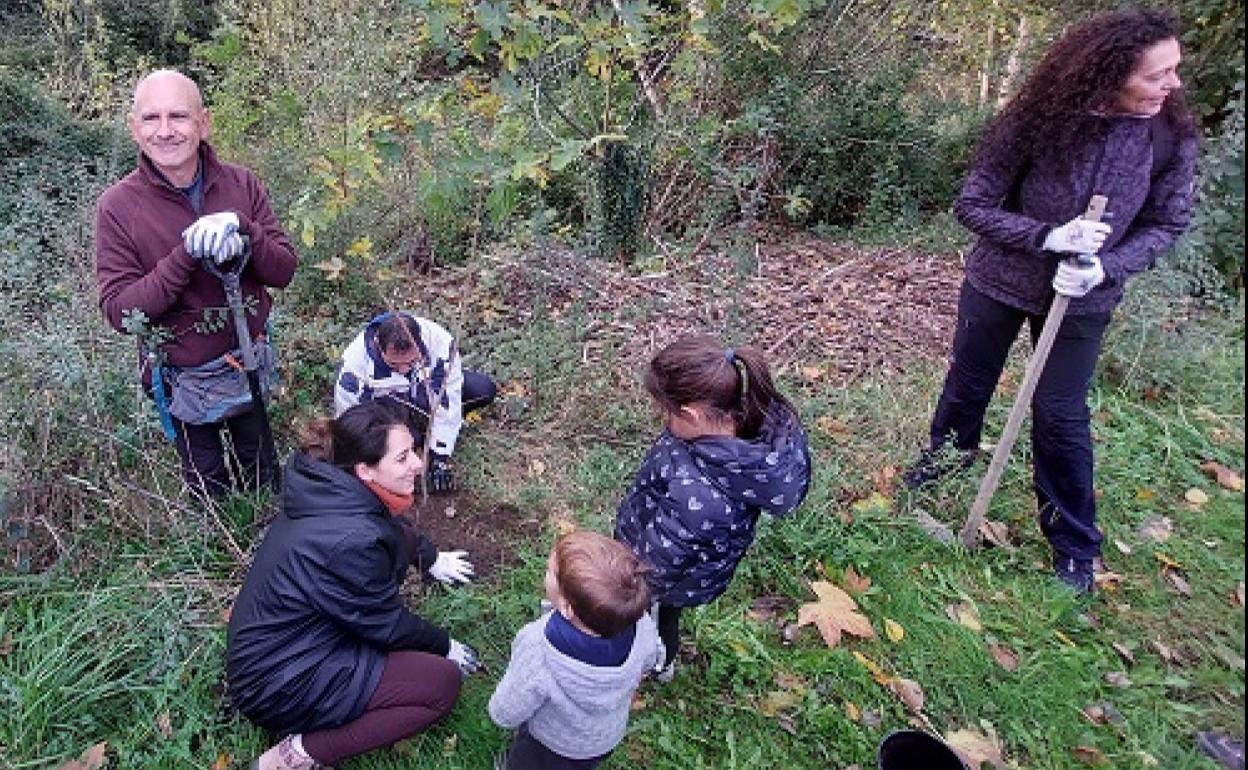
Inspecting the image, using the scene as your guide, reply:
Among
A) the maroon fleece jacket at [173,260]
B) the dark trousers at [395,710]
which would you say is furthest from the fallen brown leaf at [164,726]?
the maroon fleece jacket at [173,260]

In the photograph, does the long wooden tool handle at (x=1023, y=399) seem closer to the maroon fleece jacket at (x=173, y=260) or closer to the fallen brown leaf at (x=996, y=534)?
the fallen brown leaf at (x=996, y=534)

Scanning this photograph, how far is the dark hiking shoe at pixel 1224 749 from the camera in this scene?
4.00 feet

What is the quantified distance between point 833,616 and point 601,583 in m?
1.28

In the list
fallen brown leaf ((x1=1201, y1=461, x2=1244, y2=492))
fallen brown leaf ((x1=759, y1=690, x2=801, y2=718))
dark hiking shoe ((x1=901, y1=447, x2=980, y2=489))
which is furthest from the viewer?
dark hiking shoe ((x1=901, y1=447, x2=980, y2=489))

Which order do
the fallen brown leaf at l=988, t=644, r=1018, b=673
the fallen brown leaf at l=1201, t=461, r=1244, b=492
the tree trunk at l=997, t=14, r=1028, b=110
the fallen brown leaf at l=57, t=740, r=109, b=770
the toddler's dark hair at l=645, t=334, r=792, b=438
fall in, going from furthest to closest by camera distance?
1. the tree trunk at l=997, t=14, r=1028, b=110
2. the fallen brown leaf at l=988, t=644, r=1018, b=673
3. the fallen brown leaf at l=57, t=740, r=109, b=770
4. the toddler's dark hair at l=645, t=334, r=792, b=438
5. the fallen brown leaf at l=1201, t=461, r=1244, b=492

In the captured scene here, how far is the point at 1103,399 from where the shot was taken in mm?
3611

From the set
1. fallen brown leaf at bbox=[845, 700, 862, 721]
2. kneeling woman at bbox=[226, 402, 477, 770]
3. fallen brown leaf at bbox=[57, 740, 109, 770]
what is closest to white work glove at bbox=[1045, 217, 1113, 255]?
fallen brown leaf at bbox=[845, 700, 862, 721]

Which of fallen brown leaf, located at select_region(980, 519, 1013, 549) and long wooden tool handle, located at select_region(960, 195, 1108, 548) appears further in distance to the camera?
fallen brown leaf, located at select_region(980, 519, 1013, 549)

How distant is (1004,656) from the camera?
9.04 ft

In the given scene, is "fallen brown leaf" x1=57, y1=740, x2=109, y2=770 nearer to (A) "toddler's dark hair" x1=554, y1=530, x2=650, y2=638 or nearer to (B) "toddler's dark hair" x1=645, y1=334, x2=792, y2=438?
(A) "toddler's dark hair" x1=554, y1=530, x2=650, y2=638

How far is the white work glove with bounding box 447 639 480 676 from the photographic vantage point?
8.56 ft

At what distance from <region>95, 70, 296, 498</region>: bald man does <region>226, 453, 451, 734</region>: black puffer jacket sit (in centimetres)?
78

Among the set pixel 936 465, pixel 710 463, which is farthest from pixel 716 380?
pixel 936 465

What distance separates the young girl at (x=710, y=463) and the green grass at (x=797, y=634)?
0.63m
